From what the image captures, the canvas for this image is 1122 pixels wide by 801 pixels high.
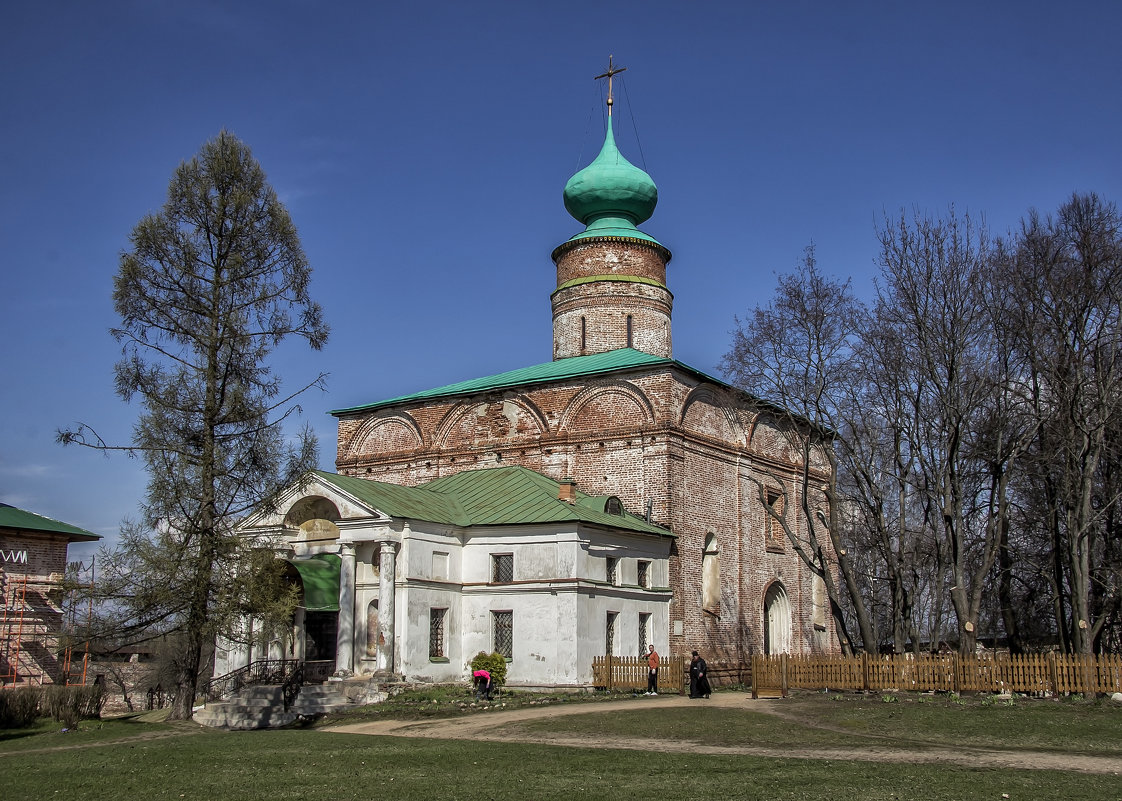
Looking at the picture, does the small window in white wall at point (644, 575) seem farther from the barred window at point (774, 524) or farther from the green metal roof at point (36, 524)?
the green metal roof at point (36, 524)

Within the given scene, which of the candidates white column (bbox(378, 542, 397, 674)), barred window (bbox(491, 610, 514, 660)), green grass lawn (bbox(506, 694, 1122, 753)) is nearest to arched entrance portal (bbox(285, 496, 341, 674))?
white column (bbox(378, 542, 397, 674))

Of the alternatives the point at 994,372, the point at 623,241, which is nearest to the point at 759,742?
the point at 994,372

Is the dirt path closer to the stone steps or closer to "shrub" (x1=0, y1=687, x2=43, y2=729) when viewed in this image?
the stone steps

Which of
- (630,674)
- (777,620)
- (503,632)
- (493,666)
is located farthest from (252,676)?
(777,620)

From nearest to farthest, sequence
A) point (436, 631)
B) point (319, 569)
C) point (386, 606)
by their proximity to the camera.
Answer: point (386, 606) → point (319, 569) → point (436, 631)

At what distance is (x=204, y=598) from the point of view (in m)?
16.9

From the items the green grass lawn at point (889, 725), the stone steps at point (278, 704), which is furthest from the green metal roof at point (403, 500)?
the green grass lawn at point (889, 725)

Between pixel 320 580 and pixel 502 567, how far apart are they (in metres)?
3.90

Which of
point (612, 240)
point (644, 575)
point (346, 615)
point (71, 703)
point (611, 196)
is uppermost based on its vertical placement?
point (611, 196)

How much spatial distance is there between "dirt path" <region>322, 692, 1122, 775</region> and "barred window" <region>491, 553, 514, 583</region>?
4.14 meters

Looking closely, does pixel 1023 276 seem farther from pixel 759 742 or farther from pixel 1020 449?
pixel 759 742

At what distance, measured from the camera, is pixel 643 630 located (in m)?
23.5

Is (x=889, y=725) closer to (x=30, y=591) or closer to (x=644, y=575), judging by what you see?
(x=644, y=575)

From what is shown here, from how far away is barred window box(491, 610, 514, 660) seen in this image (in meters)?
22.1
